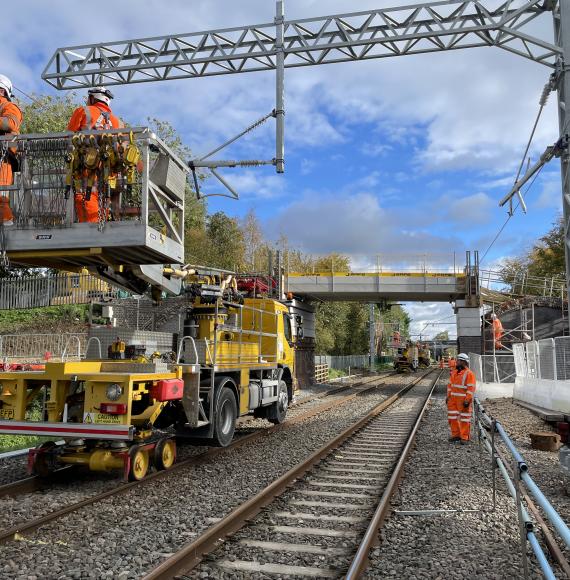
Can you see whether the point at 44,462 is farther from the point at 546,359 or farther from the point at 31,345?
the point at 31,345

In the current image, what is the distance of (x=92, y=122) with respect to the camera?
6891mm

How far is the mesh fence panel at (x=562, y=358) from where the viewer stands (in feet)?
43.7

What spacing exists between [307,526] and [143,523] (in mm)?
1699

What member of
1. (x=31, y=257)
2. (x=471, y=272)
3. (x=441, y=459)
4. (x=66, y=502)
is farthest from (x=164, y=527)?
(x=471, y=272)

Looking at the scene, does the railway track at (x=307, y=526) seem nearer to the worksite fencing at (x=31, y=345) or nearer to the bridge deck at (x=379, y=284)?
the worksite fencing at (x=31, y=345)

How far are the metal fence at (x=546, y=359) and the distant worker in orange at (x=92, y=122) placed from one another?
11.2 meters

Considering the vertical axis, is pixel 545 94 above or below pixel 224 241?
below

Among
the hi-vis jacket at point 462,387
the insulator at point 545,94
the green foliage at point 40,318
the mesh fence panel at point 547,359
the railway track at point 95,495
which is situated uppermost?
the insulator at point 545,94

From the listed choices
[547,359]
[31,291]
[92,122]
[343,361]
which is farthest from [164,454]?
[343,361]

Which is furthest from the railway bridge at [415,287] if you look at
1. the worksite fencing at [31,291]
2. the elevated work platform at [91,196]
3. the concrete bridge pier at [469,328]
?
the elevated work platform at [91,196]

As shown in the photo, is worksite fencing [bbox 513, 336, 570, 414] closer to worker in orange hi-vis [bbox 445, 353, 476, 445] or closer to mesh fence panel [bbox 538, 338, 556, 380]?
mesh fence panel [bbox 538, 338, 556, 380]

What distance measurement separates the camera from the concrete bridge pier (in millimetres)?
26469

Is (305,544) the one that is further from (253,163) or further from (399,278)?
(399,278)

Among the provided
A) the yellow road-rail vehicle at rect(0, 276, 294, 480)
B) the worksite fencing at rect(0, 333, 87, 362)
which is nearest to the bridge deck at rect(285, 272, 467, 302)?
the worksite fencing at rect(0, 333, 87, 362)
